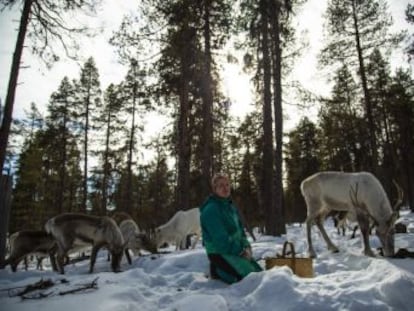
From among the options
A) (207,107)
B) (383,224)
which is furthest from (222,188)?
(207,107)

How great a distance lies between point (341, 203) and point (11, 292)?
→ 22.6ft

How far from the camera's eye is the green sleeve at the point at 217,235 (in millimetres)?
5598

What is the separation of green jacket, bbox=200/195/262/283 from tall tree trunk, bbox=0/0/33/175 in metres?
6.94

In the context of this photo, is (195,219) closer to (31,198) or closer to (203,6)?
(203,6)

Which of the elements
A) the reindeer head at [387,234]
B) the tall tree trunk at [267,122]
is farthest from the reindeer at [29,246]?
the reindeer head at [387,234]

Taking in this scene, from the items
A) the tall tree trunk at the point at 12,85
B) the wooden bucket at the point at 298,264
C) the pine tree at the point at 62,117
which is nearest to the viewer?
the wooden bucket at the point at 298,264

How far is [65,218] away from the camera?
363 inches

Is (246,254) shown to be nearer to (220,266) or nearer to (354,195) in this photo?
(220,266)

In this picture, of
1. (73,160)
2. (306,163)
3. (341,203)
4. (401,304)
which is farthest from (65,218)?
(306,163)

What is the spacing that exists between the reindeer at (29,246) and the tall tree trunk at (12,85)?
195 cm

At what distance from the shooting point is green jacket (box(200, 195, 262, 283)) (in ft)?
17.9

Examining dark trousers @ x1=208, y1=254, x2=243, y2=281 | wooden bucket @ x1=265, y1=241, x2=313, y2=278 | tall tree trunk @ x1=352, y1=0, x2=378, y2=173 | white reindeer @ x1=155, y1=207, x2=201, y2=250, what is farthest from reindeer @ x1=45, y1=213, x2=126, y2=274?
tall tree trunk @ x1=352, y1=0, x2=378, y2=173

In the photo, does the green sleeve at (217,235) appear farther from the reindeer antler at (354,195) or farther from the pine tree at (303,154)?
the pine tree at (303,154)

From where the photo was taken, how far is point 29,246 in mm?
9969
